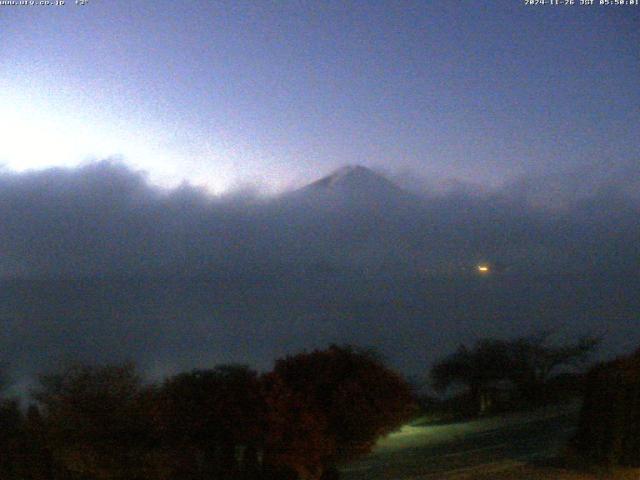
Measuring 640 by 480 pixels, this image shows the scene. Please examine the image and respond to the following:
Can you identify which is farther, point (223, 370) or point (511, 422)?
point (511, 422)

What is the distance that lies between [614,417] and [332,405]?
5.81 meters

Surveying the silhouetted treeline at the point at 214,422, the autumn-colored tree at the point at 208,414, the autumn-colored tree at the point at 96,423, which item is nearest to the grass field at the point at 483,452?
the silhouetted treeline at the point at 214,422

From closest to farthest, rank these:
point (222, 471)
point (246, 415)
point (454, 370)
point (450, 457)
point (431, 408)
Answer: point (246, 415), point (222, 471), point (450, 457), point (431, 408), point (454, 370)

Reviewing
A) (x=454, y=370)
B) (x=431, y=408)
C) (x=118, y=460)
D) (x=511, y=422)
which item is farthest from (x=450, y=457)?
(x=454, y=370)

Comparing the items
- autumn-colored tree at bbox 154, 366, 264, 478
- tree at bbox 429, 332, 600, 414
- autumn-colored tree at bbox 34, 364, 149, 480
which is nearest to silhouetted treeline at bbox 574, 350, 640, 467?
autumn-colored tree at bbox 154, 366, 264, 478

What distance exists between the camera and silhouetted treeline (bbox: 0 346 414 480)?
50.8ft

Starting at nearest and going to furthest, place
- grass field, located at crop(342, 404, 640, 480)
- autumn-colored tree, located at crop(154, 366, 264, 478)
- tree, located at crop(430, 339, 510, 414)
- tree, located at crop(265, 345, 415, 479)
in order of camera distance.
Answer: tree, located at crop(265, 345, 415, 479) → autumn-colored tree, located at crop(154, 366, 264, 478) → grass field, located at crop(342, 404, 640, 480) → tree, located at crop(430, 339, 510, 414)

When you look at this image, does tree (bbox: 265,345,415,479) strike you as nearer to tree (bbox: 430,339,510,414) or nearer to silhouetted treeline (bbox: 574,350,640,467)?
Answer: silhouetted treeline (bbox: 574,350,640,467)

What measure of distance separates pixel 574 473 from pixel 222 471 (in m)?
6.45

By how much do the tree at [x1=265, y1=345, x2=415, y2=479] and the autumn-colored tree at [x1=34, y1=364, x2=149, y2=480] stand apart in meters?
2.55

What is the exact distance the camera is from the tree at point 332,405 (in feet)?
50.2

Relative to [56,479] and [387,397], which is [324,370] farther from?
[56,479]

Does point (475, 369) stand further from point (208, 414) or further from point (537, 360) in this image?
point (208, 414)

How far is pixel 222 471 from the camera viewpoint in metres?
16.8
